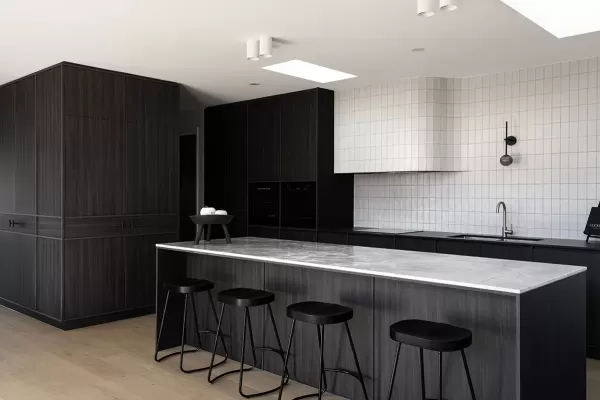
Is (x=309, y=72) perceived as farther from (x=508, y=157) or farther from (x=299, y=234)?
(x=508, y=157)

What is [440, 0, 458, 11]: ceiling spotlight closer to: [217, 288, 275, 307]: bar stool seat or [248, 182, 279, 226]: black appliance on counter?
[217, 288, 275, 307]: bar stool seat

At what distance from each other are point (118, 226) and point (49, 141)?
1047 millimetres

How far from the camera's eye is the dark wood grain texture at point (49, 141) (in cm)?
492

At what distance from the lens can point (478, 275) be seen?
257 cm

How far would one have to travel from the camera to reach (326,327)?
3.34m

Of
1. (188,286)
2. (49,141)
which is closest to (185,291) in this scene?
(188,286)

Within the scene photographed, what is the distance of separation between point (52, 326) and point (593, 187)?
5.18 metres

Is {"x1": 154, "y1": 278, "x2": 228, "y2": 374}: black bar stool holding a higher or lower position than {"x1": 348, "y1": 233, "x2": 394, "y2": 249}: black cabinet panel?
lower

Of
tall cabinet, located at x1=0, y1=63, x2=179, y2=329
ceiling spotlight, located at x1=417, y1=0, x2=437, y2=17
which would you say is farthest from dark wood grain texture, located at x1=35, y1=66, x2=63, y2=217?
ceiling spotlight, located at x1=417, y1=0, x2=437, y2=17

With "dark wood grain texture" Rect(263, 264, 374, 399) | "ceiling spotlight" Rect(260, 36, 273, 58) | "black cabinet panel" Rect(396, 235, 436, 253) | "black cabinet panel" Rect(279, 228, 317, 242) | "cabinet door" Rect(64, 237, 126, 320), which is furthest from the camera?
"black cabinet panel" Rect(279, 228, 317, 242)

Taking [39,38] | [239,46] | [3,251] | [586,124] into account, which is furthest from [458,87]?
[3,251]

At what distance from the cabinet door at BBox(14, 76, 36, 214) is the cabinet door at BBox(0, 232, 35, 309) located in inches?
13.7

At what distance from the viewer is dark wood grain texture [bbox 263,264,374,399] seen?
3148 millimetres

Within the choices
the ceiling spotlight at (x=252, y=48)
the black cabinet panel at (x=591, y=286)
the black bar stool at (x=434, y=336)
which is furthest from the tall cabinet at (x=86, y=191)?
the black cabinet panel at (x=591, y=286)
